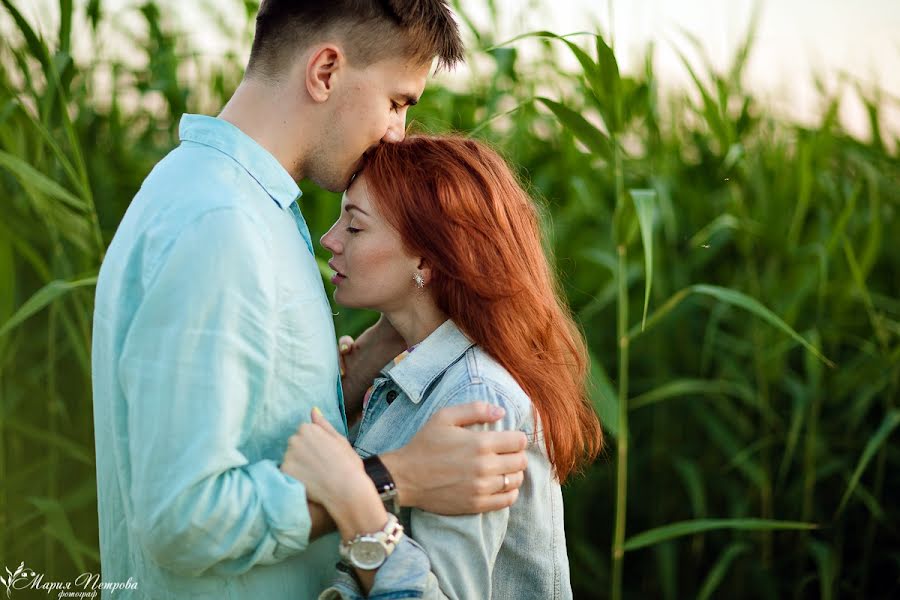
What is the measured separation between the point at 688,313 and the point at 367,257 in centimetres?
160

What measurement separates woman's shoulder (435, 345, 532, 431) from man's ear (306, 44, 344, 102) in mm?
509

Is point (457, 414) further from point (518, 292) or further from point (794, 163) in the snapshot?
point (794, 163)

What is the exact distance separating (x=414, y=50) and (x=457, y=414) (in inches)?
24.7

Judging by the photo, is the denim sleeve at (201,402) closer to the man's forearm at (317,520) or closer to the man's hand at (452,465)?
the man's forearm at (317,520)

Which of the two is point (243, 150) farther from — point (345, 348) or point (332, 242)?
point (345, 348)

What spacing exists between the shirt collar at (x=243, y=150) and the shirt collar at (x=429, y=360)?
36 centimetres

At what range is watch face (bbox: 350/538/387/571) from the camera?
1.28 meters

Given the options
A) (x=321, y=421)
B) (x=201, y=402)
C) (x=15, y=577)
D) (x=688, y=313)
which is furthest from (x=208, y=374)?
(x=688, y=313)

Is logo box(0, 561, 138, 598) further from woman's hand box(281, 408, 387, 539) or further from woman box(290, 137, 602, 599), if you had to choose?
woman's hand box(281, 408, 387, 539)

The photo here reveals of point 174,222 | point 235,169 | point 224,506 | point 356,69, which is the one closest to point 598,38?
point 356,69

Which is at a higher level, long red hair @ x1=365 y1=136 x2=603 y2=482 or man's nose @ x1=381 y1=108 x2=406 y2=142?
man's nose @ x1=381 y1=108 x2=406 y2=142

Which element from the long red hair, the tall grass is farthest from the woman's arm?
the tall grass

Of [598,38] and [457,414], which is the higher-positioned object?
[598,38]

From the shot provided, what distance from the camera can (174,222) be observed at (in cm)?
122
